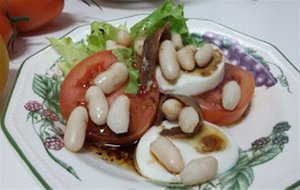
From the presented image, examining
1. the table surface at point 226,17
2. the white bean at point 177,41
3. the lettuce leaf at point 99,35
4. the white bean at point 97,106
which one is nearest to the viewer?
the white bean at point 97,106

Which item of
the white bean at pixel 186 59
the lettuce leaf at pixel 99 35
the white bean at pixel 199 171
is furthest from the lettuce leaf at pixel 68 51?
the white bean at pixel 199 171

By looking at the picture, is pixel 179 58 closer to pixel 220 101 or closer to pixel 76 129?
pixel 220 101

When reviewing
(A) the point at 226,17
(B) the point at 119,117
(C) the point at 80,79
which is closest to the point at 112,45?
(C) the point at 80,79

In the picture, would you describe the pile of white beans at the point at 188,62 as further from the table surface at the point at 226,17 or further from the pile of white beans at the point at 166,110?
the table surface at the point at 226,17

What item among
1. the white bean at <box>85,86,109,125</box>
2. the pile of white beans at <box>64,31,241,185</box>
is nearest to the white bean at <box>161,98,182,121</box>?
the pile of white beans at <box>64,31,241,185</box>

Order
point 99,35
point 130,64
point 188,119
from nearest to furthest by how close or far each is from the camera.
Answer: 1. point 188,119
2. point 130,64
3. point 99,35
